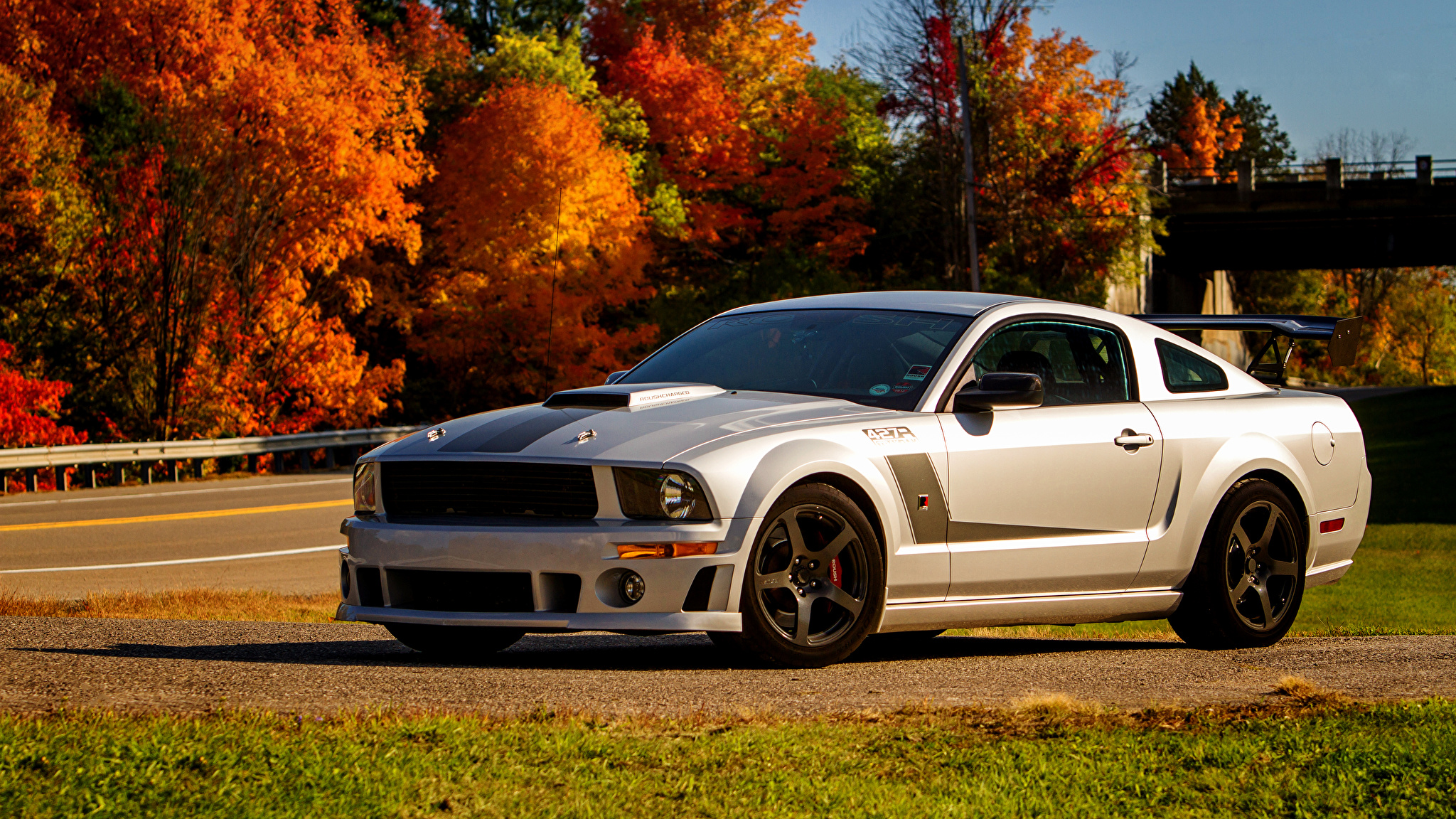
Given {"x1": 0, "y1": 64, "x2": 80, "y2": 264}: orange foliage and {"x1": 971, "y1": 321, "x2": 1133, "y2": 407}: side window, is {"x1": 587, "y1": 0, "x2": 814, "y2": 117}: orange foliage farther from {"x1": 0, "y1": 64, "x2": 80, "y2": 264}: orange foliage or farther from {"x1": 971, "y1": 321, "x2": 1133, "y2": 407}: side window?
{"x1": 971, "y1": 321, "x2": 1133, "y2": 407}: side window

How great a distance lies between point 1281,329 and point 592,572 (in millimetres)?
4526

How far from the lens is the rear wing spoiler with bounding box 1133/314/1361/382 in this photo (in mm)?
8188

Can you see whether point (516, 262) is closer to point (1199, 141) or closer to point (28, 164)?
point (28, 164)

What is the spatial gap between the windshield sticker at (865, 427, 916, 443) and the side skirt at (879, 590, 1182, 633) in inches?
26.3

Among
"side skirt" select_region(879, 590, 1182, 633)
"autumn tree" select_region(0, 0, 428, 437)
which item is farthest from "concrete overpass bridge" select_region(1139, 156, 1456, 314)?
"side skirt" select_region(879, 590, 1182, 633)

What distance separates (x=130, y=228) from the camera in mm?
33875

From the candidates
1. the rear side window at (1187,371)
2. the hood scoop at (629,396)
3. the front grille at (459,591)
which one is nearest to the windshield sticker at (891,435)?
the hood scoop at (629,396)

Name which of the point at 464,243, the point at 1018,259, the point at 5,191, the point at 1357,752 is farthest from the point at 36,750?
the point at 1018,259

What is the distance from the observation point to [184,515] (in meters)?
21.9

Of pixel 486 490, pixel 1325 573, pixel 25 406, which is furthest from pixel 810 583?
pixel 25 406

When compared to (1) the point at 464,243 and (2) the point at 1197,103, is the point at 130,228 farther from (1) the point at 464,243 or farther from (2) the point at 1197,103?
(2) the point at 1197,103

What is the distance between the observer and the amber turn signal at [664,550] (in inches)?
228

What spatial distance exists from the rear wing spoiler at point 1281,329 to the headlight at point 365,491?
385cm

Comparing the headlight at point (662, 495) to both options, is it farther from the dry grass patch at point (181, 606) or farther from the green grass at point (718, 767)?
the dry grass patch at point (181, 606)
